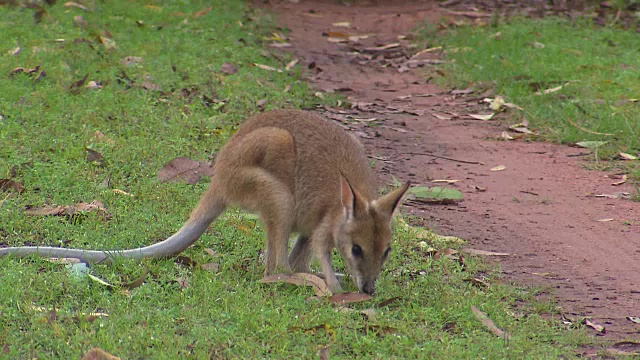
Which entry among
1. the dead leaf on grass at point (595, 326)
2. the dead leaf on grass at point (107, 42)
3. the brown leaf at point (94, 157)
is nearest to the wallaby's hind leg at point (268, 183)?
the dead leaf on grass at point (595, 326)

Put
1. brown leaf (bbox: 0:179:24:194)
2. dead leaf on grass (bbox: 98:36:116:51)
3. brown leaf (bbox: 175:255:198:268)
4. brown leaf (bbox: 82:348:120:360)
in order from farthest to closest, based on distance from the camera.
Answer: dead leaf on grass (bbox: 98:36:116:51) < brown leaf (bbox: 0:179:24:194) < brown leaf (bbox: 175:255:198:268) < brown leaf (bbox: 82:348:120:360)

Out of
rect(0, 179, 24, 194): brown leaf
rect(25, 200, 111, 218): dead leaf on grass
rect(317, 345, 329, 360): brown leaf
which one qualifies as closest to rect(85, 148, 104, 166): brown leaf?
rect(0, 179, 24, 194): brown leaf

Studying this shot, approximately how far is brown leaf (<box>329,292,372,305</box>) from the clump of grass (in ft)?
10.8

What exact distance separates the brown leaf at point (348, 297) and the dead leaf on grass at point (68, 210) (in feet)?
5.02

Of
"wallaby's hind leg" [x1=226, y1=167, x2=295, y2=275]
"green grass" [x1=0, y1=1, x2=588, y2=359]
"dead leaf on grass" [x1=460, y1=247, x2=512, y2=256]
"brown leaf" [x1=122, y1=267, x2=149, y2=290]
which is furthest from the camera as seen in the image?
"dead leaf on grass" [x1=460, y1=247, x2=512, y2=256]

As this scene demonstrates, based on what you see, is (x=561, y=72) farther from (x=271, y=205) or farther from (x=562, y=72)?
(x=271, y=205)

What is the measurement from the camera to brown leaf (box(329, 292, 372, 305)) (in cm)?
421

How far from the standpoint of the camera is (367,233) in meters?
4.20

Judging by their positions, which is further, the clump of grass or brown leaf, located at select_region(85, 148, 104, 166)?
the clump of grass

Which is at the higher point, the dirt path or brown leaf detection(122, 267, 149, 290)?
brown leaf detection(122, 267, 149, 290)

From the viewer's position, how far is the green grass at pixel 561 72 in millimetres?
7305

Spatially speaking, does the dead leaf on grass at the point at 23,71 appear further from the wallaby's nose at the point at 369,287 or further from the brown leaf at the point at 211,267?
the wallaby's nose at the point at 369,287

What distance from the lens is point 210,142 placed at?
6473 mm

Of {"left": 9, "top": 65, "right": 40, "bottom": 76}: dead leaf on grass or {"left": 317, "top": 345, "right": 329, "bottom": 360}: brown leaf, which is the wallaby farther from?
{"left": 9, "top": 65, "right": 40, "bottom": 76}: dead leaf on grass
